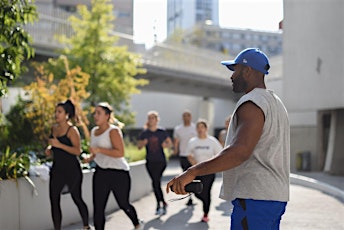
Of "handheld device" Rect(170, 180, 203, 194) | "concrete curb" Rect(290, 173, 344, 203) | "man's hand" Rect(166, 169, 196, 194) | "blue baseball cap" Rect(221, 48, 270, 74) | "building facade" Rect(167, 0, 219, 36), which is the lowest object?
"concrete curb" Rect(290, 173, 344, 203)

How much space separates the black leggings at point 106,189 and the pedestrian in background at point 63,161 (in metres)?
0.36

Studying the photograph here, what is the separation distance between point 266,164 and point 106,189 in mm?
3950

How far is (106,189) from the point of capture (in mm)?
7316

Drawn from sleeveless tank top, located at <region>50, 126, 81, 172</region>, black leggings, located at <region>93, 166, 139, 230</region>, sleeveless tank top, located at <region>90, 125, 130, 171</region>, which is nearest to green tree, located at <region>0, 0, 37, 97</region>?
sleeveless tank top, located at <region>50, 126, 81, 172</region>

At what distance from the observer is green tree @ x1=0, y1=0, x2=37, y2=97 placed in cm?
764

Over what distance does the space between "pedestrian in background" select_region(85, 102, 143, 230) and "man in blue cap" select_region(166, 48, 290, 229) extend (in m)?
3.70

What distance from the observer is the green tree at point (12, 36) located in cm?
764

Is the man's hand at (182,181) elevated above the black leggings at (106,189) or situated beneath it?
elevated above

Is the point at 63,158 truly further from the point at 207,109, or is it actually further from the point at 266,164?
the point at 207,109

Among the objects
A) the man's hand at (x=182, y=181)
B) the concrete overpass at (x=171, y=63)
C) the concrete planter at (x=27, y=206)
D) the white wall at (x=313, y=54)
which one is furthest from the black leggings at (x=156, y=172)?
the concrete overpass at (x=171, y=63)

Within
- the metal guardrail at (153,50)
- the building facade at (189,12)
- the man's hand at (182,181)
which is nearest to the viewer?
the man's hand at (182,181)

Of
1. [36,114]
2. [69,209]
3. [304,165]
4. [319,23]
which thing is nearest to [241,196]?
A: [69,209]

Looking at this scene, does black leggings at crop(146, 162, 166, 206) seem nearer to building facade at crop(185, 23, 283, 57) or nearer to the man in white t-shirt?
the man in white t-shirt

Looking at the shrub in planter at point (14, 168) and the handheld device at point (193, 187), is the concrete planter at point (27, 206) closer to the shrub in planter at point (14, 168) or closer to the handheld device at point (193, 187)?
the shrub in planter at point (14, 168)
